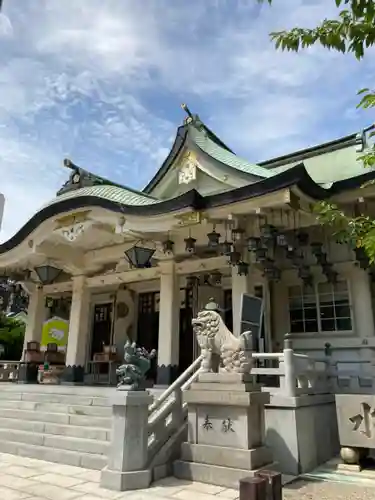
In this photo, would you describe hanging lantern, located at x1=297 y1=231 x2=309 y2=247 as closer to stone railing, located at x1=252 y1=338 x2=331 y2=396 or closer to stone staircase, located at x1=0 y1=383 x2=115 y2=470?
stone railing, located at x1=252 y1=338 x2=331 y2=396

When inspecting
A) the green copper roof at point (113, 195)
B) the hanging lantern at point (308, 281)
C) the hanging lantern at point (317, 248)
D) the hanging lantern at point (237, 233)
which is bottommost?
the hanging lantern at point (308, 281)

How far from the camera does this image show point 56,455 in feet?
23.8

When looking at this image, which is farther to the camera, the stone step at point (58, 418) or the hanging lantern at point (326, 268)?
the hanging lantern at point (326, 268)

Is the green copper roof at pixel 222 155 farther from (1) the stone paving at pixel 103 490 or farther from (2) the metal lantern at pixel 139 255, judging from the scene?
(1) the stone paving at pixel 103 490

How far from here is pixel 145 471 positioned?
5.86 metres

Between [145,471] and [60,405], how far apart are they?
12.0ft

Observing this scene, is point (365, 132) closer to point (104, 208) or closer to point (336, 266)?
point (336, 266)

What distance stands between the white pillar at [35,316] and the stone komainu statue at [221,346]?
9421 millimetres

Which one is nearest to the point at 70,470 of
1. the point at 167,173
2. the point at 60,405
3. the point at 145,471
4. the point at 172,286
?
the point at 145,471

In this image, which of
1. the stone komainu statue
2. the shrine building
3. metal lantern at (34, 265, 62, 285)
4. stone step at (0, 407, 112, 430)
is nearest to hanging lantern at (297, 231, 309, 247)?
the shrine building

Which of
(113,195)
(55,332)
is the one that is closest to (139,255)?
(113,195)

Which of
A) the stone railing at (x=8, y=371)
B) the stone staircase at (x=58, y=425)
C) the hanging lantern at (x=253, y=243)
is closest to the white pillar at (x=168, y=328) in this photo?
the stone staircase at (x=58, y=425)

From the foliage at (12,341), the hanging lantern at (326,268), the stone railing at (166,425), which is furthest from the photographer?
the foliage at (12,341)

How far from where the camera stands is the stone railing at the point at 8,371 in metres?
14.6
